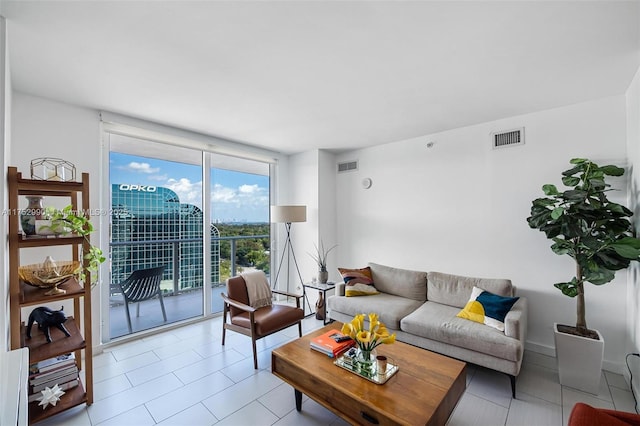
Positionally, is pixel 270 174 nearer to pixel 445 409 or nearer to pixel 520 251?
pixel 520 251

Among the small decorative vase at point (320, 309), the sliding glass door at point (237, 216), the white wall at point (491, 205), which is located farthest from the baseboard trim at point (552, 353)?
the sliding glass door at point (237, 216)

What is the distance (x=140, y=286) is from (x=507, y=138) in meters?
4.66

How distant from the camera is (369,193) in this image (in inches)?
169

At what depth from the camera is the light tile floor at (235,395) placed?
1.98 m

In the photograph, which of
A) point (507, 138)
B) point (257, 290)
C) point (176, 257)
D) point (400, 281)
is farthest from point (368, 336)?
point (176, 257)

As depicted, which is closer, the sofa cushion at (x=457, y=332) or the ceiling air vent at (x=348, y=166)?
the sofa cushion at (x=457, y=332)

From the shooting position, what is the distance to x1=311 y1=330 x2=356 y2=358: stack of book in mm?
2129

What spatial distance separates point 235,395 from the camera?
2.25 metres

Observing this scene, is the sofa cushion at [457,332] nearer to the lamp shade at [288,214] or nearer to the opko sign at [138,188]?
the lamp shade at [288,214]

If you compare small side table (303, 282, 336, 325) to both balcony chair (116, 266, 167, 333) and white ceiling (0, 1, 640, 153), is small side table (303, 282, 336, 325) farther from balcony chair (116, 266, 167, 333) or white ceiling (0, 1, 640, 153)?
white ceiling (0, 1, 640, 153)

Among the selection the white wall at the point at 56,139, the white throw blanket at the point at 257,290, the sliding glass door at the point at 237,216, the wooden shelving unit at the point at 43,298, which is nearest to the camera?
the wooden shelving unit at the point at 43,298

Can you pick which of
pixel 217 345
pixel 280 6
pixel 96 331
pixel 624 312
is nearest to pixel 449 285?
pixel 624 312

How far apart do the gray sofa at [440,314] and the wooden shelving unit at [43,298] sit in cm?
241

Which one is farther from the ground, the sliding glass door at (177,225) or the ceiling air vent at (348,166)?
the ceiling air vent at (348,166)
